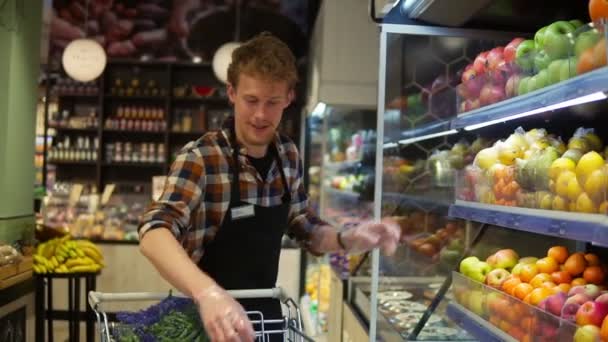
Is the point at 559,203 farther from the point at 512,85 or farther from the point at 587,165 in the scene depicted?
the point at 512,85

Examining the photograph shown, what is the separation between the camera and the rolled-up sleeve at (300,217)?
2172 mm

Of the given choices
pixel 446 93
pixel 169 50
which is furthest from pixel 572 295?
pixel 169 50

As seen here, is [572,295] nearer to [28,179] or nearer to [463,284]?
[463,284]

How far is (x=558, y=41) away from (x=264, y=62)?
2.74 feet

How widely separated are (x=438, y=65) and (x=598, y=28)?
1.62m

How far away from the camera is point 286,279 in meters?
6.95

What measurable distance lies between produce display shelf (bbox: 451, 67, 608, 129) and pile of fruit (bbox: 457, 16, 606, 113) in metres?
0.03

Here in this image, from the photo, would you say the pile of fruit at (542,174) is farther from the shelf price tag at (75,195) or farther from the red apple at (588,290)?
the shelf price tag at (75,195)

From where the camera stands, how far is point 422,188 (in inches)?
124

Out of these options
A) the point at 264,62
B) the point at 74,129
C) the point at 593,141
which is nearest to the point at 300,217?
the point at 264,62

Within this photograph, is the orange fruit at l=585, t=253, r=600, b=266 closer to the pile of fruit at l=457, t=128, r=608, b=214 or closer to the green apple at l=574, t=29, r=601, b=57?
the pile of fruit at l=457, t=128, r=608, b=214

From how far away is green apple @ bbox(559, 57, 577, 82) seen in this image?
1659 millimetres

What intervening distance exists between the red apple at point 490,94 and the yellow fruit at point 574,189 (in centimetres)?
60

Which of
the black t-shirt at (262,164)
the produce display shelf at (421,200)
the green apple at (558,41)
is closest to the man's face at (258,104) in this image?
the black t-shirt at (262,164)
